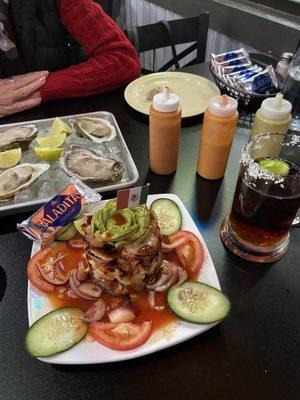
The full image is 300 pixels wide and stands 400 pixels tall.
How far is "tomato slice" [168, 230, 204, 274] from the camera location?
70 centimetres

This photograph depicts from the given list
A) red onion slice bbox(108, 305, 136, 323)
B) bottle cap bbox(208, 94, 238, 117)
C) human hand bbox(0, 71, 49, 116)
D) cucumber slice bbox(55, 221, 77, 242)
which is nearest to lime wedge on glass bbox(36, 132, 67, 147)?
human hand bbox(0, 71, 49, 116)

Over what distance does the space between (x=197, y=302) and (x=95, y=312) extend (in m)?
0.19

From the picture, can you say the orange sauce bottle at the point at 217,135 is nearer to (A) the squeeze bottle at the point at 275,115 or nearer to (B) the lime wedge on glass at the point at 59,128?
(A) the squeeze bottle at the point at 275,115

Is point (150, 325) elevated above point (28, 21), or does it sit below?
below

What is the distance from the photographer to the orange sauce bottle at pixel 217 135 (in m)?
0.83

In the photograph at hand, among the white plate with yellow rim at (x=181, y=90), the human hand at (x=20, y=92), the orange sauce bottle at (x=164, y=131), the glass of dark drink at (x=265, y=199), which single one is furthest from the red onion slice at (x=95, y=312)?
the human hand at (x=20, y=92)

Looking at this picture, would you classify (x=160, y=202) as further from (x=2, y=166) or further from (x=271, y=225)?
(x=2, y=166)

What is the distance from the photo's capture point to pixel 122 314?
25.1 inches

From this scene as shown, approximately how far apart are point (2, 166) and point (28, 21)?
0.66m

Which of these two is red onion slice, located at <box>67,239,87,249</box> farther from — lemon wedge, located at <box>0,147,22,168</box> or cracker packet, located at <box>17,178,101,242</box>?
lemon wedge, located at <box>0,147,22,168</box>

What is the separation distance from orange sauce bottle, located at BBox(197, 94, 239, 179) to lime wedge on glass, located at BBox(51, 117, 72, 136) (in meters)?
0.42

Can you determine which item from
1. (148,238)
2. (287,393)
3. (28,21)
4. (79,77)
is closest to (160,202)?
(148,238)

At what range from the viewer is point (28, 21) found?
1286 millimetres

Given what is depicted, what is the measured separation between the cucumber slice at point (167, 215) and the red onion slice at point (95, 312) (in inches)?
8.2
